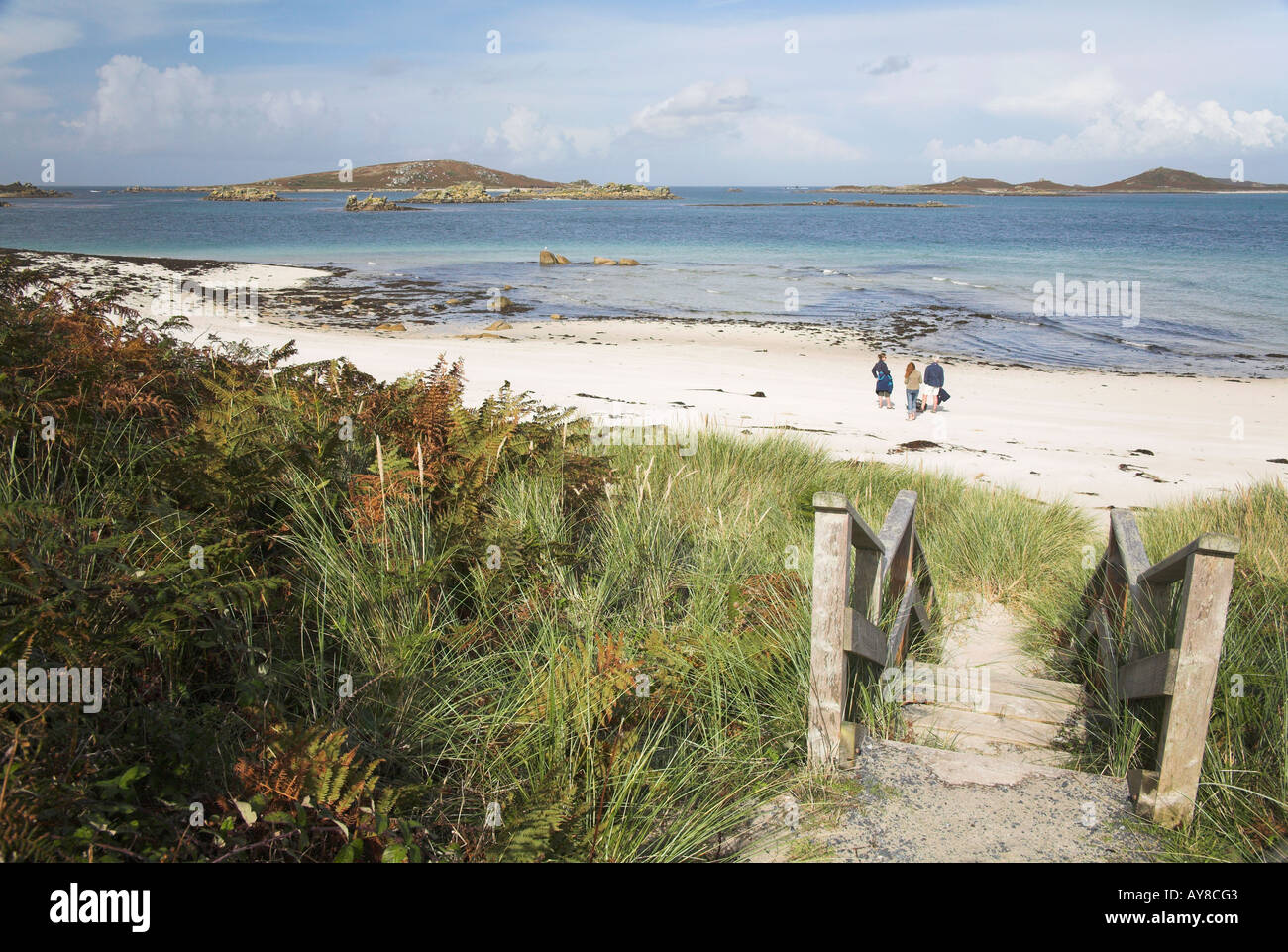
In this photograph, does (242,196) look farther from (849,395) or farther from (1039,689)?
(1039,689)

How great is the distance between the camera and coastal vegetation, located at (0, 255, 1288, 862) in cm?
264

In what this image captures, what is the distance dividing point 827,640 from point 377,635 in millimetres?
1925

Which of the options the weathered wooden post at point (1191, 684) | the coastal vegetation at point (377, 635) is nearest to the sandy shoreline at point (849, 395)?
the coastal vegetation at point (377, 635)

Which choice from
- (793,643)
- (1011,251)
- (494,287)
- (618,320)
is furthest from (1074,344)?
(1011,251)

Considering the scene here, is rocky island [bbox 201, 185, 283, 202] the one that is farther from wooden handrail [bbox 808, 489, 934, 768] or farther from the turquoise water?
wooden handrail [bbox 808, 489, 934, 768]

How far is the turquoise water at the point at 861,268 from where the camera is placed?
2677 cm

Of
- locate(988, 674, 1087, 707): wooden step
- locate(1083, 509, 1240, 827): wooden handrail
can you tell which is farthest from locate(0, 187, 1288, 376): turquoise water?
locate(1083, 509, 1240, 827): wooden handrail

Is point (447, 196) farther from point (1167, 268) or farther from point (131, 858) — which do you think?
point (131, 858)

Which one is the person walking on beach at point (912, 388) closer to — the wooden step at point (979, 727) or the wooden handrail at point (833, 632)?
the wooden step at point (979, 727)

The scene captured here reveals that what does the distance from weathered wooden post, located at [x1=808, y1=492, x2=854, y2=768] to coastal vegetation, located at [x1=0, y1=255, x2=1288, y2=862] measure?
183 mm

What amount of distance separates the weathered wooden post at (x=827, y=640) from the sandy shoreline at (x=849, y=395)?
19.9 feet

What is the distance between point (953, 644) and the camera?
18.6ft

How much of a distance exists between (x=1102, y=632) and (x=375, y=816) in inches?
156

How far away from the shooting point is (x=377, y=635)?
367 centimetres
